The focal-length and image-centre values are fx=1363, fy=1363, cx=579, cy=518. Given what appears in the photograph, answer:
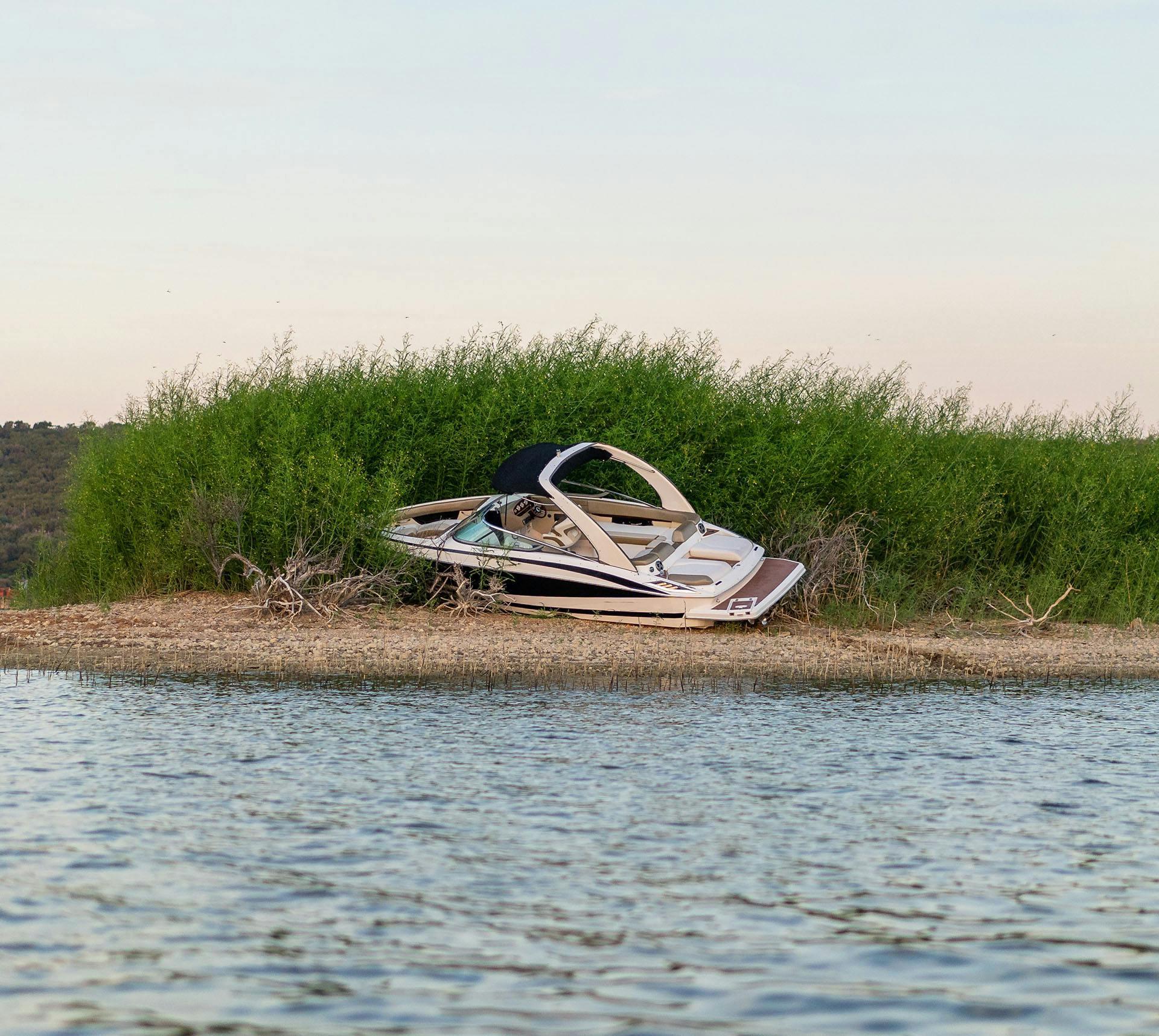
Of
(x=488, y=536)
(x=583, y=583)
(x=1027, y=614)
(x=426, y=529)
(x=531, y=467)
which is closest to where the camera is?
(x=583, y=583)

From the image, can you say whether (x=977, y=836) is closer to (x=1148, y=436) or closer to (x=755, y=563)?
(x=755, y=563)

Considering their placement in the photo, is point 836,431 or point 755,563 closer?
point 755,563

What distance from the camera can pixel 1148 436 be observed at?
26641 millimetres

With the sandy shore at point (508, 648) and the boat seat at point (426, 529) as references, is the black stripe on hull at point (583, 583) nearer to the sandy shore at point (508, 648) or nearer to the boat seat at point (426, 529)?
the sandy shore at point (508, 648)

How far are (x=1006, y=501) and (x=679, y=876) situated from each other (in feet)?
59.3

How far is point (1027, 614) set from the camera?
20766 mm

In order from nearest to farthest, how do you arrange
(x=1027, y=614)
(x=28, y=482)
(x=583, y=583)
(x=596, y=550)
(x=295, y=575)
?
(x=596, y=550), (x=583, y=583), (x=295, y=575), (x=1027, y=614), (x=28, y=482)

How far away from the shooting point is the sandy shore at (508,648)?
1492cm

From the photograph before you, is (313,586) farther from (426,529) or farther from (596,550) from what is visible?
(596,550)

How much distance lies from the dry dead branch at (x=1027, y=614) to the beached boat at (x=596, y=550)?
3743 mm

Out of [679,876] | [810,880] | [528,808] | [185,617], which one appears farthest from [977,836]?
[185,617]

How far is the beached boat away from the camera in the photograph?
17.7m

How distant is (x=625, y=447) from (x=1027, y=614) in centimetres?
663

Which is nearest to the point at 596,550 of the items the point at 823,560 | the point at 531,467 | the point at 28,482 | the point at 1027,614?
the point at 531,467
